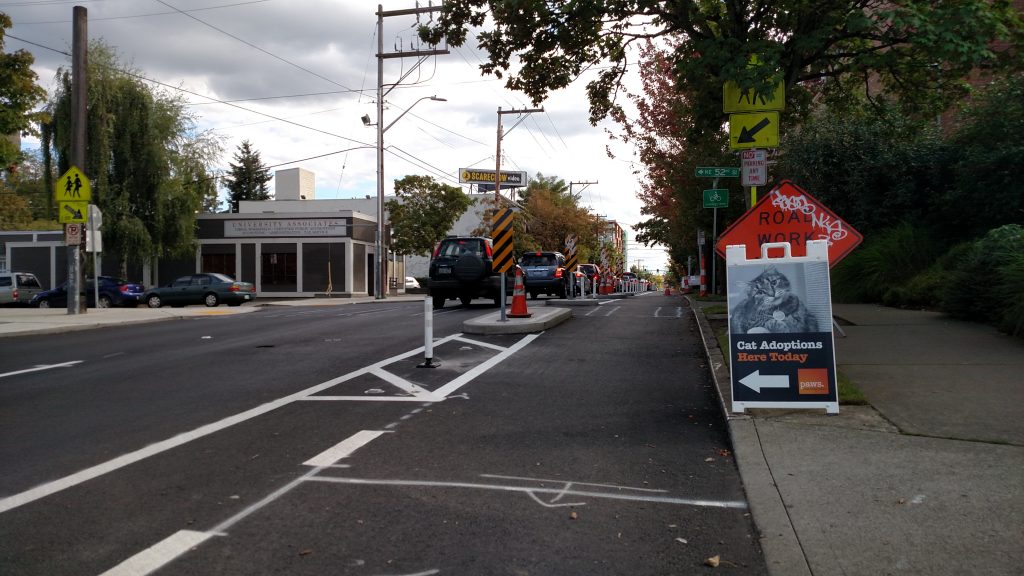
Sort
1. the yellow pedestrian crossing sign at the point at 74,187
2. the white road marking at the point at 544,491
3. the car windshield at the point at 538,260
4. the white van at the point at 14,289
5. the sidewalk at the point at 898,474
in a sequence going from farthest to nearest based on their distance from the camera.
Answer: the white van at the point at 14,289 < the car windshield at the point at 538,260 < the yellow pedestrian crossing sign at the point at 74,187 < the white road marking at the point at 544,491 < the sidewalk at the point at 898,474

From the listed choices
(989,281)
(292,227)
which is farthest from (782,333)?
(292,227)

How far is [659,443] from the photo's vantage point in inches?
228

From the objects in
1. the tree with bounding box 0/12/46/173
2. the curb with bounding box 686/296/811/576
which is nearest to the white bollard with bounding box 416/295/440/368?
the curb with bounding box 686/296/811/576

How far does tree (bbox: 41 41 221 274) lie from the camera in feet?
110

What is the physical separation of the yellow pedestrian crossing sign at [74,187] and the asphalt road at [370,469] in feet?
36.8

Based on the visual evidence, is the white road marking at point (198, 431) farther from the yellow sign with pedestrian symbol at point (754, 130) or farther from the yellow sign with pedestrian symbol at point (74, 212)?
the yellow sign with pedestrian symbol at point (74, 212)

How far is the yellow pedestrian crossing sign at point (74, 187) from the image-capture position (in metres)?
19.5

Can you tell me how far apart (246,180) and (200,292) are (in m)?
55.9

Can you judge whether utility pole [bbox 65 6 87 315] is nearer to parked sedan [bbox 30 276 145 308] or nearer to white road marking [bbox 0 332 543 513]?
parked sedan [bbox 30 276 145 308]

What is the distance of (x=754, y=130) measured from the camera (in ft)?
32.6

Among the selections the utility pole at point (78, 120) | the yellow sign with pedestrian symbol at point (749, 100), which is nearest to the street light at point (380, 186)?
the utility pole at point (78, 120)

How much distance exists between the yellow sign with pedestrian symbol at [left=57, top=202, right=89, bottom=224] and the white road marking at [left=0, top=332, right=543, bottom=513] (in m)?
11.1

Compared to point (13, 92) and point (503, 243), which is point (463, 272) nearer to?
point (503, 243)

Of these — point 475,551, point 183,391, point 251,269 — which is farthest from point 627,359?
point 251,269
